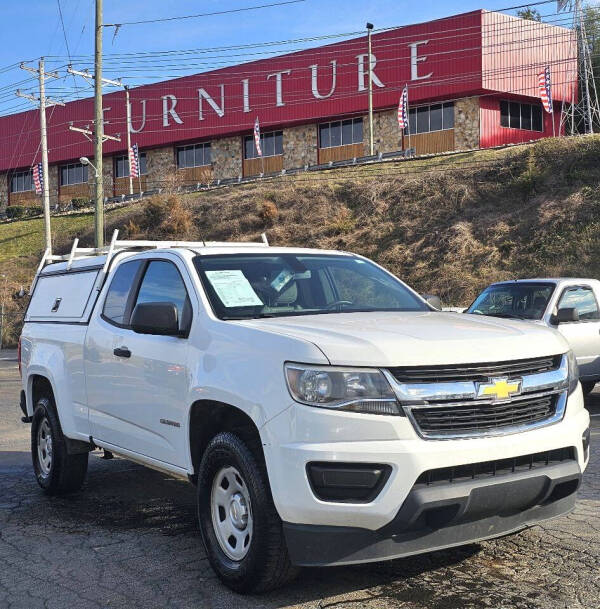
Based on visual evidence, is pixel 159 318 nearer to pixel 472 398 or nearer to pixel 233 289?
pixel 233 289

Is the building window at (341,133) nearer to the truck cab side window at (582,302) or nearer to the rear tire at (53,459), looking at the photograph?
the truck cab side window at (582,302)

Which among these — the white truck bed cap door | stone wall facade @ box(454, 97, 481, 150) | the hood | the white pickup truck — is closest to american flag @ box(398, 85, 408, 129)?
stone wall facade @ box(454, 97, 481, 150)

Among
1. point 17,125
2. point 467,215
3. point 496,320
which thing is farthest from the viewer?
point 17,125

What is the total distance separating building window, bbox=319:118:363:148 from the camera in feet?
165

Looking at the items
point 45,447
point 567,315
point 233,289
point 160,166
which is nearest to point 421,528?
point 233,289

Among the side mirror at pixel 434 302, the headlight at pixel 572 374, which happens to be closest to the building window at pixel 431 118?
the side mirror at pixel 434 302

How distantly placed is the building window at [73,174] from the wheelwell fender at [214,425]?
64.8 meters

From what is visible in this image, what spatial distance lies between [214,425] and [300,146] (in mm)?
49119

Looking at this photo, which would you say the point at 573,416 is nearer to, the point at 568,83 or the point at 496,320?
the point at 496,320

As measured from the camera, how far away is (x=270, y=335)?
417cm

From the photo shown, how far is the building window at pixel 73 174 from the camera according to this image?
66.7 meters

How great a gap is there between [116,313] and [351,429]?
8.90 ft

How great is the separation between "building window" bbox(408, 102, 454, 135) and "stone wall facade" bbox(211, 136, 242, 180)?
13259 mm

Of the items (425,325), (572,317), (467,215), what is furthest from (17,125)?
(425,325)
